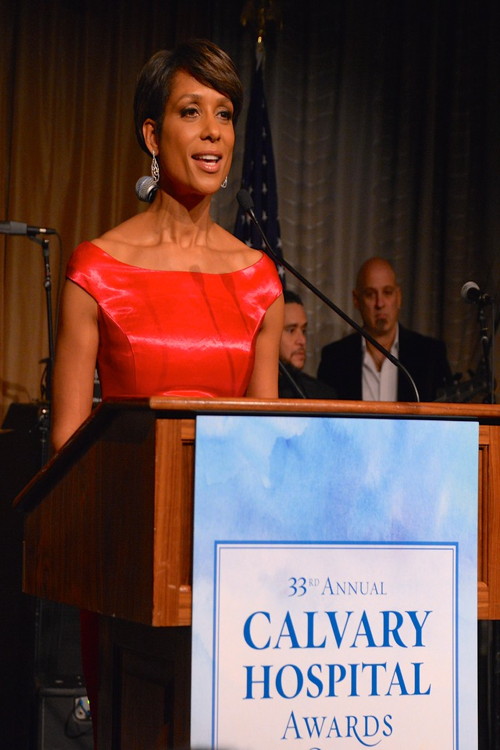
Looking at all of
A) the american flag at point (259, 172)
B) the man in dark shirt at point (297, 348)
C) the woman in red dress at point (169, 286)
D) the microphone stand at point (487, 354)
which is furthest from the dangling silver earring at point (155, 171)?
the american flag at point (259, 172)

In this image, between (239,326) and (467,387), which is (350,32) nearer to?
(467,387)

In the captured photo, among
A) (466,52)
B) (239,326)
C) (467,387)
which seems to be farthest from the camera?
(466,52)

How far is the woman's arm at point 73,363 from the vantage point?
5.94 ft

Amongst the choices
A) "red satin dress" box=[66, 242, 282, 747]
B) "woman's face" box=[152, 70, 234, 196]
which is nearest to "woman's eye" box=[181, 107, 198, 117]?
"woman's face" box=[152, 70, 234, 196]

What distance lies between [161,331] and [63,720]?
1671mm

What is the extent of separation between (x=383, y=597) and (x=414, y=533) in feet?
0.30

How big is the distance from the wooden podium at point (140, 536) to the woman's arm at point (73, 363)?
19 cm

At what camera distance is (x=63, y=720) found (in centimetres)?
310

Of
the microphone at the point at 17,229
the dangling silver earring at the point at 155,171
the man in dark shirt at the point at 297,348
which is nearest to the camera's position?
the dangling silver earring at the point at 155,171

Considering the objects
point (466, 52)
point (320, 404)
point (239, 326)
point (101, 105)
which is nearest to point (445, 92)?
point (466, 52)

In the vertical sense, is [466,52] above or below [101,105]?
above

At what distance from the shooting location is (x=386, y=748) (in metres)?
1.35

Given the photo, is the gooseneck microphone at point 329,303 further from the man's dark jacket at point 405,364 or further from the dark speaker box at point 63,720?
the man's dark jacket at point 405,364

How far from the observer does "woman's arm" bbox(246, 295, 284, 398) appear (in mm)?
→ 1973
